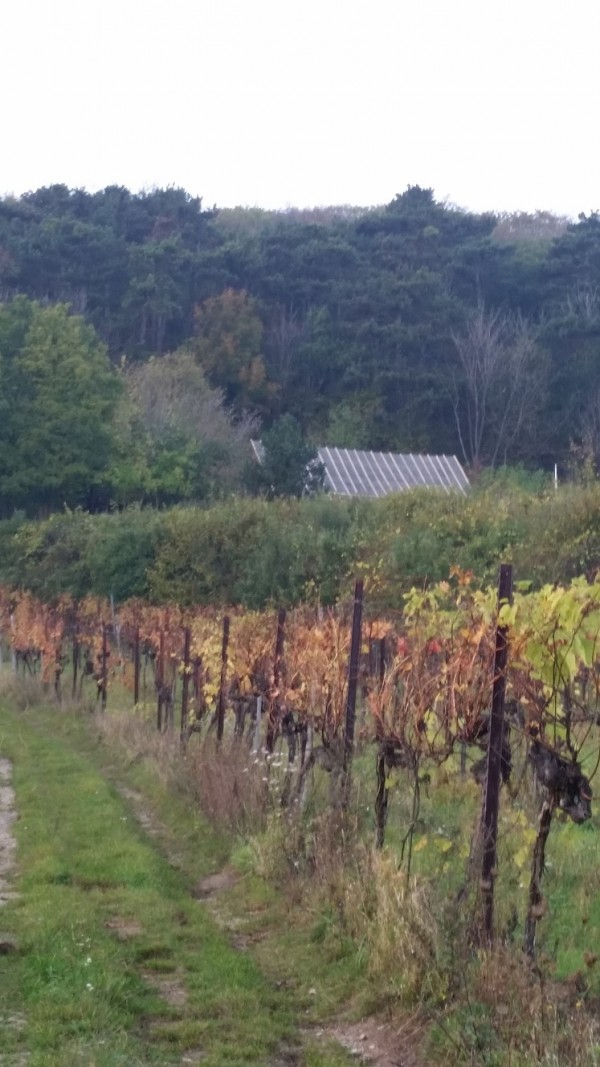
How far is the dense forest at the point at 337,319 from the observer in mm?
55062

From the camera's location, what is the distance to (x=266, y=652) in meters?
12.6

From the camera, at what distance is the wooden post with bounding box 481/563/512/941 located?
19.4 feet

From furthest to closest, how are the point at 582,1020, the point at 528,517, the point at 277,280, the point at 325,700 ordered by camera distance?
the point at 277,280
the point at 528,517
the point at 325,700
the point at 582,1020

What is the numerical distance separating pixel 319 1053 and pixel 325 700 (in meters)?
3.16

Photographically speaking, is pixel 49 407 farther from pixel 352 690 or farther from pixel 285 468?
pixel 352 690

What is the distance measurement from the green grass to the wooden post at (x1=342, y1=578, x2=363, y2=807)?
50.7 inches

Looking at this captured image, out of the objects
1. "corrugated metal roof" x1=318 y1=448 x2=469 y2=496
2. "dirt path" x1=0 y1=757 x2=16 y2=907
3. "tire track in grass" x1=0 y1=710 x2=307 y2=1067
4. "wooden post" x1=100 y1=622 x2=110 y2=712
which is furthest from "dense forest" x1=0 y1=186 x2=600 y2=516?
"tire track in grass" x1=0 y1=710 x2=307 y2=1067

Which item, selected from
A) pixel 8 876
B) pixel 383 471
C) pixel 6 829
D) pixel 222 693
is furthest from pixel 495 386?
pixel 8 876

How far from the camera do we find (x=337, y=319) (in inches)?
2302

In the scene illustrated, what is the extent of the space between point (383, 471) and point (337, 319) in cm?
1387

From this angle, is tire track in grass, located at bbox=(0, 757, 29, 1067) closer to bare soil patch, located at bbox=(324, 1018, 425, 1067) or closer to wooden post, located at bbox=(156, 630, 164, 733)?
bare soil patch, located at bbox=(324, 1018, 425, 1067)

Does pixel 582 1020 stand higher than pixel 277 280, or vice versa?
pixel 277 280

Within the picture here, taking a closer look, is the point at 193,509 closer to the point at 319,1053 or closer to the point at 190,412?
the point at 190,412

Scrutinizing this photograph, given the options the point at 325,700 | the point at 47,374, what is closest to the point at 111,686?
the point at 325,700
